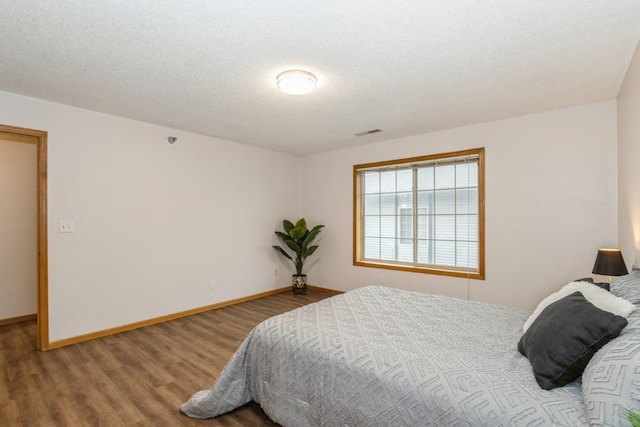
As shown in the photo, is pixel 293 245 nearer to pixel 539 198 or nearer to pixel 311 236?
pixel 311 236

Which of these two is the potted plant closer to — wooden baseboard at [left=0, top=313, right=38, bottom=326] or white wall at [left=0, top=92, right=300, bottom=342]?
white wall at [left=0, top=92, right=300, bottom=342]

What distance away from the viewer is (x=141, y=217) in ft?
12.0

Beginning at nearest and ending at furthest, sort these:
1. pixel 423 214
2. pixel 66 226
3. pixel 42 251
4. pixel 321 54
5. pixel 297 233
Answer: pixel 321 54
pixel 42 251
pixel 66 226
pixel 423 214
pixel 297 233

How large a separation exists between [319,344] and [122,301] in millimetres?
2851

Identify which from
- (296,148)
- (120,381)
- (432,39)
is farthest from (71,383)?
(296,148)

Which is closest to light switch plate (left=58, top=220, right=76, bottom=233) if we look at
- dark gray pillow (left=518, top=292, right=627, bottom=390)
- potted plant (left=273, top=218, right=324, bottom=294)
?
potted plant (left=273, top=218, right=324, bottom=294)

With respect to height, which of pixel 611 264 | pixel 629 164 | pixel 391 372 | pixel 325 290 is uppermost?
pixel 629 164

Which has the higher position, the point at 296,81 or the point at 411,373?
the point at 296,81

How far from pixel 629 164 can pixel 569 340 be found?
2125 millimetres

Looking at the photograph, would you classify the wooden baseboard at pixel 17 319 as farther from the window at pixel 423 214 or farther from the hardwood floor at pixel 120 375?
the window at pixel 423 214

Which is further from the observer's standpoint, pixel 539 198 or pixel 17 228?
pixel 17 228

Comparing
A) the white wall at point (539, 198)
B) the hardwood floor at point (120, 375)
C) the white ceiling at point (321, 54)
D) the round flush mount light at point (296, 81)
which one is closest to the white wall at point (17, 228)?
the hardwood floor at point (120, 375)

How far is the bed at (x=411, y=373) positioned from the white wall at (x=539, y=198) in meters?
1.50

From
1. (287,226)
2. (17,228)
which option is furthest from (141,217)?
(287,226)
